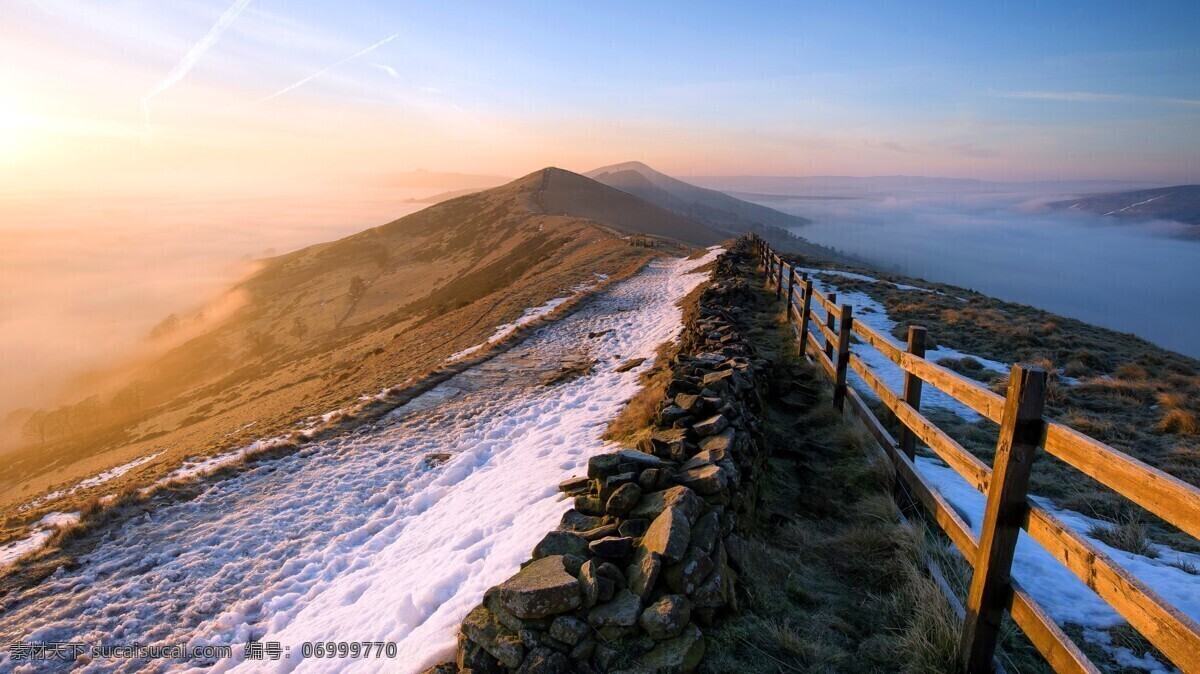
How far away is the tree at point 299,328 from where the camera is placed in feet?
188

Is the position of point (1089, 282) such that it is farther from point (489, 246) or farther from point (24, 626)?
point (24, 626)

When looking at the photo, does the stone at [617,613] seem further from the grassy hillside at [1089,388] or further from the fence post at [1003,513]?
the grassy hillside at [1089,388]

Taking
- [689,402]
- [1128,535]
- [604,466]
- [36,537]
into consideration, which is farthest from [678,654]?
[36,537]

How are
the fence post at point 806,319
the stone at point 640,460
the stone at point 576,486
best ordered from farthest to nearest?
the fence post at point 806,319, the stone at point 576,486, the stone at point 640,460

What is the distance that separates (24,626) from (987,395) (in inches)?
396

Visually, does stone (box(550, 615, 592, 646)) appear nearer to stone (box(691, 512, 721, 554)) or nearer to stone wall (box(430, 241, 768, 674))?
stone wall (box(430, 241, 768, 674))

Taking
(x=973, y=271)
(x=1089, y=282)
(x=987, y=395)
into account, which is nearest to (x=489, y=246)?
(x=987, y=395)

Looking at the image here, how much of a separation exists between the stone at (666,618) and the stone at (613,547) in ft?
1.65

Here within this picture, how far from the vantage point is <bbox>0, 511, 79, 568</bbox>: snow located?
25.6 feet

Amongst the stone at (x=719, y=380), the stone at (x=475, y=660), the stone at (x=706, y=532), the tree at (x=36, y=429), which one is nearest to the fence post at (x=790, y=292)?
the stone at (x=719, y=380)

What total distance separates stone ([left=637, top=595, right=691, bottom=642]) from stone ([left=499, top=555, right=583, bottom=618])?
486mm

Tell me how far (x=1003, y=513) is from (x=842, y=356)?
5.13 metres

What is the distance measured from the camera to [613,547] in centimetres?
418

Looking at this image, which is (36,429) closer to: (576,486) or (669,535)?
(576,486)
